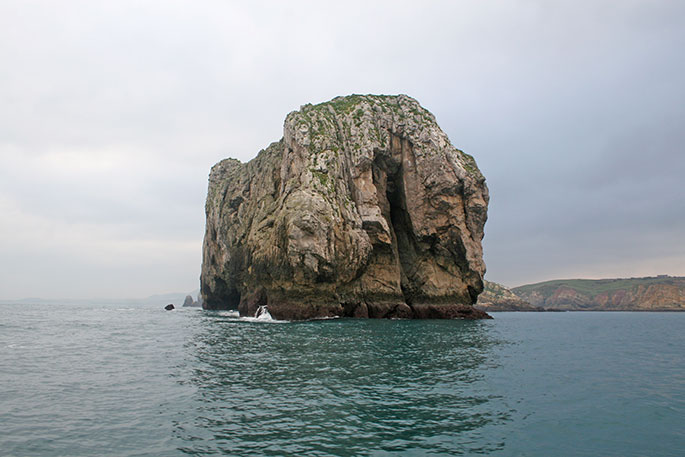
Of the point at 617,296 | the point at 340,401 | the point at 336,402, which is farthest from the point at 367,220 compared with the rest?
the point at 617,296

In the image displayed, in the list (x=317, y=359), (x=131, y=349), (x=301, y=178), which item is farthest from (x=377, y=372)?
(x=301, y=178)

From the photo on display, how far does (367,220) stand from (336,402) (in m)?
40.5

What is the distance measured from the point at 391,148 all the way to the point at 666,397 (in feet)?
158

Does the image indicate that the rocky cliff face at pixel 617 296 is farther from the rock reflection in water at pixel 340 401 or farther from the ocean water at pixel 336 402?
the rock reflection in water at pixel 340 401

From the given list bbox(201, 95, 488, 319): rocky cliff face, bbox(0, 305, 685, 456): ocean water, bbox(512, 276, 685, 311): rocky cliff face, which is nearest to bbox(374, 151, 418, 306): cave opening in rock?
bbox(201, 95, 488, 319): rocky cliff face

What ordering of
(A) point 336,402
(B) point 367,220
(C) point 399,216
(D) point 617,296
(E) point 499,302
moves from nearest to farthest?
(A) point 336,402 < (B) point 367,220 < (C) point 399,216 < (E) point 499,302 < (D) point 617,296

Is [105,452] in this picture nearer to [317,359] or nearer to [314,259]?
[317,359]

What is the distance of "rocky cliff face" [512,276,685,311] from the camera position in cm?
14138

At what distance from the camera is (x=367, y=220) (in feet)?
173

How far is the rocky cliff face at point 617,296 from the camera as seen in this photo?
14138cm

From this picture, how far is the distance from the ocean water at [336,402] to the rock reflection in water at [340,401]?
57 millimetres

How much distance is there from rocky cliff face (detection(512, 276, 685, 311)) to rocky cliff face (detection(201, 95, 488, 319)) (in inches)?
5033

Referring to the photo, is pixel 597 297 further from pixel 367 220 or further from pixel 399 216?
pixel 367 220

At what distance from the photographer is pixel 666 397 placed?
14.3 meters
